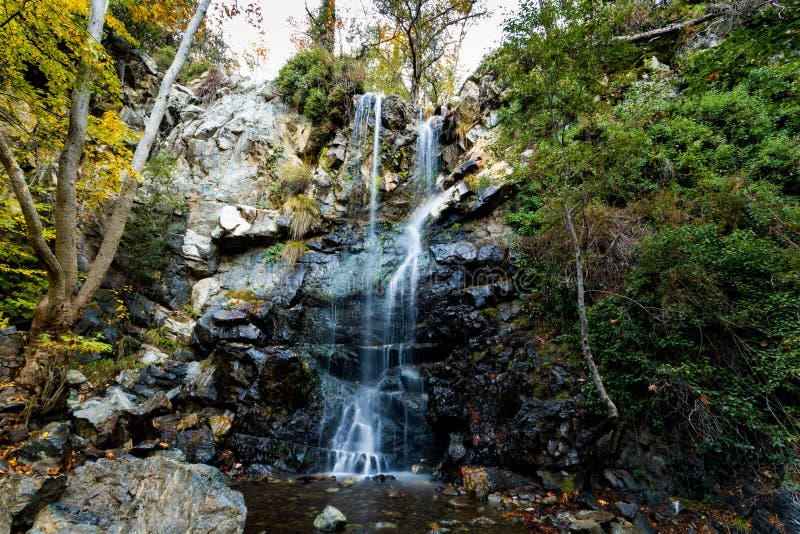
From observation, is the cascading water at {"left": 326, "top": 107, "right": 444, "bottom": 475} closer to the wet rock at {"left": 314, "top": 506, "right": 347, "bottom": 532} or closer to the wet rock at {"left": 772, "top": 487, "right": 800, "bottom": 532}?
the wet rock at {"left": 314, "top": 506, "right": 347, "bottom": 532}

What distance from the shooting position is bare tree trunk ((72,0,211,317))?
541 centimetres

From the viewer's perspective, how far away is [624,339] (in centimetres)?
557

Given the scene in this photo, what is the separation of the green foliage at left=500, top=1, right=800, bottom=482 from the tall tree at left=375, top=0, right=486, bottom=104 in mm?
9964

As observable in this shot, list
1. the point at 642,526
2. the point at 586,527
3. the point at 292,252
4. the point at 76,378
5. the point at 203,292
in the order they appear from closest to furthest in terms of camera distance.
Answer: the point at 586,527
the point at 642,526
the point at 76,378
the point at 203,292
the point at 292,252

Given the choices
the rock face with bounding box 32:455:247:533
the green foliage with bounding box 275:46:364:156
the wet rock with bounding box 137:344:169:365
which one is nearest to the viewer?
the rock face with bounding box 32:455:247:533

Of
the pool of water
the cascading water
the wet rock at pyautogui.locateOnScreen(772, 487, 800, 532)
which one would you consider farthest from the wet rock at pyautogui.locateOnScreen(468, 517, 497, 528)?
the wet rock at pyautogui.locateOnScreen(772, 487, 800, 532)

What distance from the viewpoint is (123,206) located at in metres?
6.05

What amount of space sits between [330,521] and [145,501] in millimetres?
2191

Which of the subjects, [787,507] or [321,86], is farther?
[321,86]

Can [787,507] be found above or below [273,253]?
below

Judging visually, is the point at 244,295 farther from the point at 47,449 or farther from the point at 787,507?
the point at 787,507

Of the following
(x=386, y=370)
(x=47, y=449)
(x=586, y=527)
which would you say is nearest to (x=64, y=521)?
(x=47, y=449)

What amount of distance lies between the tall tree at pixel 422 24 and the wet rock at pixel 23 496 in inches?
702

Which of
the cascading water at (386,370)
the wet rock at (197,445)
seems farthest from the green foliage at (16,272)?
the cascading water at (386,370)
